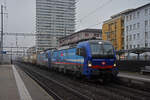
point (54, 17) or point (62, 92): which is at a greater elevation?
point (54, 17)

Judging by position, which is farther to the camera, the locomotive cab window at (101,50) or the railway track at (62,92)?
the locomotive cab window at (101,50)

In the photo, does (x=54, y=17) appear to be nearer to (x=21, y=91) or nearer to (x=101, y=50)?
(x=101, y=50)

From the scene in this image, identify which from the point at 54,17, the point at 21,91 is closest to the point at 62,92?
the point at 21,91

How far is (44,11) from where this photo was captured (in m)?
42.3

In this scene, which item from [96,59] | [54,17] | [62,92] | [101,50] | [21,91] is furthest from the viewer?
[54,17]

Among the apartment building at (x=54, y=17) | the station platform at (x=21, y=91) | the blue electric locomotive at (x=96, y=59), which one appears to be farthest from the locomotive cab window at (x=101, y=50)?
the apartment building at (x=54, y=17)

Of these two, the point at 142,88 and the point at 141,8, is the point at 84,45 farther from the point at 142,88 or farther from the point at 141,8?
the point at 141,8

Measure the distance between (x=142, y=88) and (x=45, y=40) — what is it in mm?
54725

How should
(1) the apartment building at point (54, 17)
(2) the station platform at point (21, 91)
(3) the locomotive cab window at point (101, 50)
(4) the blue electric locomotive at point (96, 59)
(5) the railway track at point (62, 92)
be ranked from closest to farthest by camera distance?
(2) the station platform at point (21, 91)
(5) the railway track at point (62, 92)
(4) the blue electric locomotive at point (96, 59)
(3) the locomotive cab window at point (101, 50)
(1) the apartment building at point (54, 17)

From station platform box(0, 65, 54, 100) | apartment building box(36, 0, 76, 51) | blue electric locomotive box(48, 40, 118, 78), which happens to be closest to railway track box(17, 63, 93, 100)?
station platform box(0, 65, 54, 100)

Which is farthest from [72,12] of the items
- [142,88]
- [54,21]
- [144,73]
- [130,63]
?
[142,88]

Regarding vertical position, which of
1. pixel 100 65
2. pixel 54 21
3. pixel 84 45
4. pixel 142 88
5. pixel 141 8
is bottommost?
pixel 142 88

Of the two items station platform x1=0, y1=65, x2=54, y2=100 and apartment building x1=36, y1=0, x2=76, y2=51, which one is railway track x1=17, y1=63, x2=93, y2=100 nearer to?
station platform x1=0, y1=65, x2=54, y2=100

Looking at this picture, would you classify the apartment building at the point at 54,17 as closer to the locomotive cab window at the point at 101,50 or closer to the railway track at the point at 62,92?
the locomotive cab window at the point at 101,50
